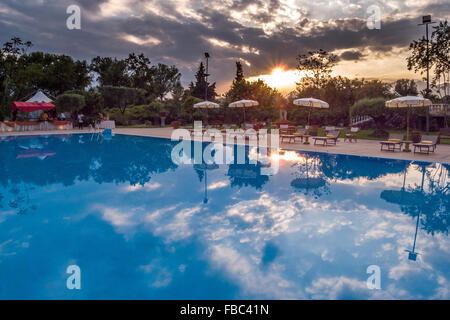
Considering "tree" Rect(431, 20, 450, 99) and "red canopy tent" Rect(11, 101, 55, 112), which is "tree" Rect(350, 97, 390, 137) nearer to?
"tree" Rect(431, 20, 450, 99)

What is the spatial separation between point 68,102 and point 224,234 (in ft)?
85.0

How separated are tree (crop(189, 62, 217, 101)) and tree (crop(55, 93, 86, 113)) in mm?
25237

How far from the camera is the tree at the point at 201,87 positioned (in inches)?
1964

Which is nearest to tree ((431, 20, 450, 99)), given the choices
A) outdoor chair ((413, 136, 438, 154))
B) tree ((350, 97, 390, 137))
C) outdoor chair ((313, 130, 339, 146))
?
tree ((350, 97, 390, 137))

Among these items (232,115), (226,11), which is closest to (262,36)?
(226,11)

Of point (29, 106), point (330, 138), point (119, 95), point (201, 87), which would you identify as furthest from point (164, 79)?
point (330, 138)

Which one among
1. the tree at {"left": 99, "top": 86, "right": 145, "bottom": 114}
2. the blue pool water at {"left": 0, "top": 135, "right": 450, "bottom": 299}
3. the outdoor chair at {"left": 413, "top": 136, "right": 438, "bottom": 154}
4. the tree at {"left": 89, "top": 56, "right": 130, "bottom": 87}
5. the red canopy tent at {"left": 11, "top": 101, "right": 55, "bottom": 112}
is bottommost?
the blue pool water at {"left": 0, "top": 135, "right": 450, "bottom": 299}

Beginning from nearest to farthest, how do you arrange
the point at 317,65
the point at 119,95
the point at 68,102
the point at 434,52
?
the point at 434,52 < the point at 68,102 < the point at 317,65 < the point at 119,95

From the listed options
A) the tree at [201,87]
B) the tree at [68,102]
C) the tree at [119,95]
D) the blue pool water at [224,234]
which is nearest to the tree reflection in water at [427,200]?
the blue pool water at [224,234]

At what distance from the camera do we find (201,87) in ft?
165

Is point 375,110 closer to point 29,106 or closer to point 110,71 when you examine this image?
point 29,106

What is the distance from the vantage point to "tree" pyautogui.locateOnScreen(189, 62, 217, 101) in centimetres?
4988
